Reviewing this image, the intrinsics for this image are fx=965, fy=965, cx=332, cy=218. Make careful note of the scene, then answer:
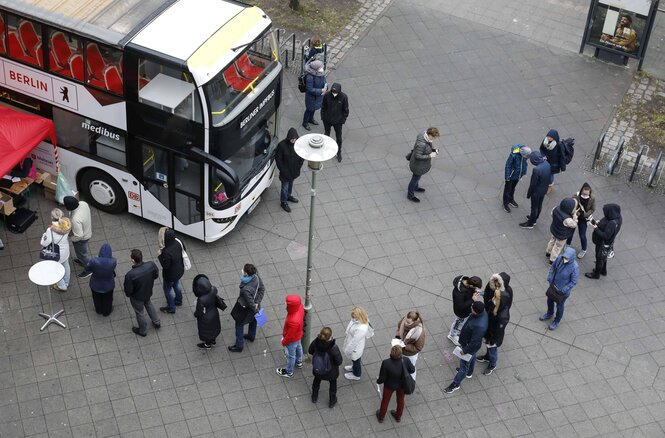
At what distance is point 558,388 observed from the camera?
1466 centimetres

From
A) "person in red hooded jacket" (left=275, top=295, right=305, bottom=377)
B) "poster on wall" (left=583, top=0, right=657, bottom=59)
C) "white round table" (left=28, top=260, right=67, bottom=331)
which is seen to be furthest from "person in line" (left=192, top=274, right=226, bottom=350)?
"poster on wall" (left=583, top=0, right=657, bottom=59)

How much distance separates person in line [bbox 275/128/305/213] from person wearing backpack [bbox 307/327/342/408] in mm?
4007

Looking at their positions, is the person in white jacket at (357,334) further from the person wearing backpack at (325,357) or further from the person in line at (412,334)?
the person in line at (412,334)

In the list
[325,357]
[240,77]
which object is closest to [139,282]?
→ [325,357]

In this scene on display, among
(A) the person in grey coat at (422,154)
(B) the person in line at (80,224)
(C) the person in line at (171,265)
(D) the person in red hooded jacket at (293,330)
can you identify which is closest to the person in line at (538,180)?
(A) the person in grey coat at (422,154)

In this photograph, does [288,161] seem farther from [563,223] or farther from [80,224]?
[563,223]

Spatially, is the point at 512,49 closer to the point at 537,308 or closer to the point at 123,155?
the point at 537,308

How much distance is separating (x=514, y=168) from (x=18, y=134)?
8364 mm

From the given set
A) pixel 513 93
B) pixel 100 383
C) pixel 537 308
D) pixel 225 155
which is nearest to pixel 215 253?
pixel 225 155

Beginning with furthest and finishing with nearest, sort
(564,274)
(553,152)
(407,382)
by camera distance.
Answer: (553,152), (564,274), (407,382)

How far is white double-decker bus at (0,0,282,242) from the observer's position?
14492mm

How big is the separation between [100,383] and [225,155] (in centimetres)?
391

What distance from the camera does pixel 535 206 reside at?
17.0 m

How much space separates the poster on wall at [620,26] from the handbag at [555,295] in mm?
8282
